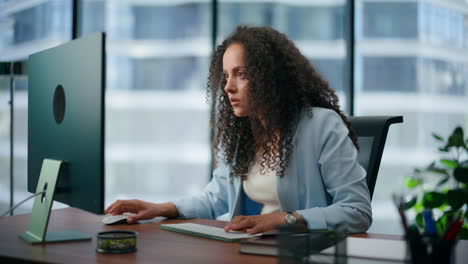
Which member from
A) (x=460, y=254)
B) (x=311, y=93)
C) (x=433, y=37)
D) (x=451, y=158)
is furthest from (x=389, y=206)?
(x=460, y=254)

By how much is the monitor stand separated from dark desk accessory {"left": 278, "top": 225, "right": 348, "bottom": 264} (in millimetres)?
633

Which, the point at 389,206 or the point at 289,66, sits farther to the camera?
the point at 389,206

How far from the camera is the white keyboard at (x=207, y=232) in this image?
4.13 ft

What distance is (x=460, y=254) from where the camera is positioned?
113cm

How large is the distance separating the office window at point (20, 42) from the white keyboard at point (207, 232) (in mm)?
2192

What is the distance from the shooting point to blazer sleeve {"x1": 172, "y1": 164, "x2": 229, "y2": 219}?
1699 mm

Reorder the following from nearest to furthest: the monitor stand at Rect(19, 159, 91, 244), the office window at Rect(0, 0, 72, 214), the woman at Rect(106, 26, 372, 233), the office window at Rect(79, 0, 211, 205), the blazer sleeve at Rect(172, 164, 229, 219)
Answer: the monitor stand at Rect(19, 159, 91, 244), the woman at Rect(106, 26, 372, 233), the blazer sleeve at Rect(172, 164, 229, 219), the office window at Rect(0, 0, 72, 214), the office window at Rect(79, 0, 211, 205)

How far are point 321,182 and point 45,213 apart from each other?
763 millimetres

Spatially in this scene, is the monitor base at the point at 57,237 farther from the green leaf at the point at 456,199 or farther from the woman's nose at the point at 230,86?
the green leaf at the point at 456,199

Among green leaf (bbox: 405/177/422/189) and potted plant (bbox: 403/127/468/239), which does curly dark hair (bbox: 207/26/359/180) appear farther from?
green leaf (bbox: 405/177/422/189)

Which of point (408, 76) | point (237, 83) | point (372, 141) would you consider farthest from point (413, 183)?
point (237, 83)

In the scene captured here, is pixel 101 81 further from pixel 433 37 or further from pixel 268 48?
pixel 433 37

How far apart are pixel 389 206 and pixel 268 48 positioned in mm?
2265

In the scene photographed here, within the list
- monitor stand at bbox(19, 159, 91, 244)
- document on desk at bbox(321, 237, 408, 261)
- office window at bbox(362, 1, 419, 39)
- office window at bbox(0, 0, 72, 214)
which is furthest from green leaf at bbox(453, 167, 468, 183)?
office window at bbox(0, 0, 72, 214)
